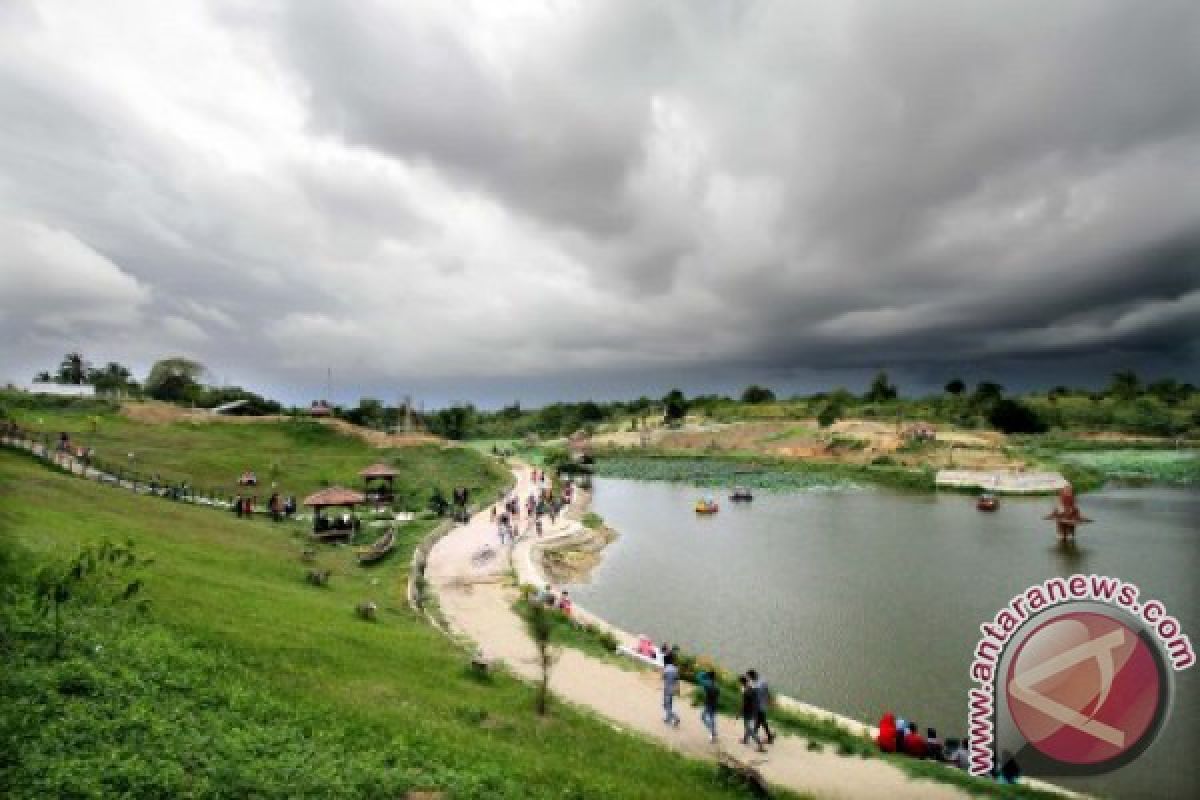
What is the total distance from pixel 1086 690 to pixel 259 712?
23.6m

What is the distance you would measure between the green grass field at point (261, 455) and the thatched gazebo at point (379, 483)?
1087mm

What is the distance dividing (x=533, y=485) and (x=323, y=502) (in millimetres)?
33171

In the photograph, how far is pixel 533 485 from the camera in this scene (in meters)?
72.4

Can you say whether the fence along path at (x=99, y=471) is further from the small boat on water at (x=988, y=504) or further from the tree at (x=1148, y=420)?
the tree at (x=1148, y=420)

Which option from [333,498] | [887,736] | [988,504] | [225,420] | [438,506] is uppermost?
[225,420]

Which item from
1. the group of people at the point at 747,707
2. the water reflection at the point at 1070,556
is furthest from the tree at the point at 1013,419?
the group of people at the point at 747,707

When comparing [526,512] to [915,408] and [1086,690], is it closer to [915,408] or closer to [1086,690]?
[1086,690]

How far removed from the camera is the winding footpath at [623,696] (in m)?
15.3

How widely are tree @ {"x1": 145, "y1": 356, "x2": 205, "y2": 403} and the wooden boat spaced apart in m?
102

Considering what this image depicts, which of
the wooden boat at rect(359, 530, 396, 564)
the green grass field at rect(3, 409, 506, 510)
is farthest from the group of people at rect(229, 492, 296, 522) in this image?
the wooden boat at rect(359, 530, 396, 564)

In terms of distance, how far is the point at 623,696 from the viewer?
20.2m

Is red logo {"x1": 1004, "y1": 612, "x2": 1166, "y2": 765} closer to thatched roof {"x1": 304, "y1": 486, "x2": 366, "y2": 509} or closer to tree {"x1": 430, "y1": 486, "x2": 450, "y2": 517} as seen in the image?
thatched roof {"x1": 304, "y1": 486, "x2": 366, "y2": 509}

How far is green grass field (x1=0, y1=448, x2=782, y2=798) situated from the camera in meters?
10.5

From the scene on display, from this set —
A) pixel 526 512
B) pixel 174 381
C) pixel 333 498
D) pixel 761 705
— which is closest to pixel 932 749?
pixel 761 705
